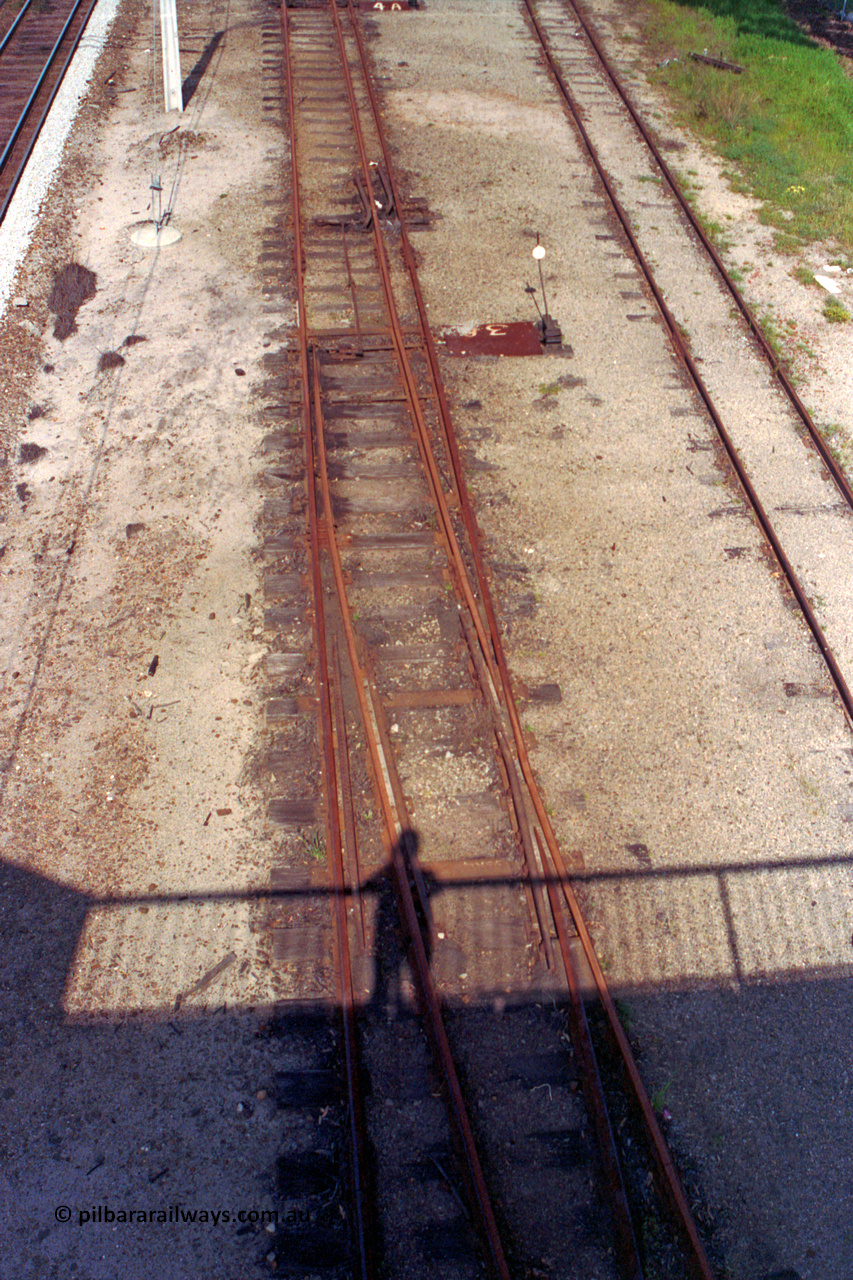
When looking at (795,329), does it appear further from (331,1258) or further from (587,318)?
(331,1258)

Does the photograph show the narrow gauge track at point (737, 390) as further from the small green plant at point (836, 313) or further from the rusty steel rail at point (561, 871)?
the rusty steel rail at point (561, 871)

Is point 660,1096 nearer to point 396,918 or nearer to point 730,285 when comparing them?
point 396,918

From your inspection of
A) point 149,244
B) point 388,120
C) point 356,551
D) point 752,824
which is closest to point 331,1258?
point 752,824

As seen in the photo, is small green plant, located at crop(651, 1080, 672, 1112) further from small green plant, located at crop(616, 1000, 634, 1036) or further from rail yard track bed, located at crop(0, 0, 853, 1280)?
small green plant, located at crop(616, 1000, 634, 1036)

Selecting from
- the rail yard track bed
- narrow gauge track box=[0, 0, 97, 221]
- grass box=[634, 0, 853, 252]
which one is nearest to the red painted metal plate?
the rail yard track bed

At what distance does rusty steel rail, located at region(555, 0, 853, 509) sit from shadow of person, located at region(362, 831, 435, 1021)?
6448 millimetres

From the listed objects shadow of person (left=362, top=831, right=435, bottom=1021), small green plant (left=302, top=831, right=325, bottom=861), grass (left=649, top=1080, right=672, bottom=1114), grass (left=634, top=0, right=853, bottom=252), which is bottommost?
grass (left=649, top=1080, right=672, bottom=1114)

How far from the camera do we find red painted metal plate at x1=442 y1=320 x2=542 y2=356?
37.7 feet

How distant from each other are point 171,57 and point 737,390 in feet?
36.8

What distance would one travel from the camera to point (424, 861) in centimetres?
701

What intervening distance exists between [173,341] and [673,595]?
711cm

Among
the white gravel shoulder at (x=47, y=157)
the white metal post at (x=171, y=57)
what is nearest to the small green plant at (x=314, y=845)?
the white gravel shoulder at (x=47, y=157)

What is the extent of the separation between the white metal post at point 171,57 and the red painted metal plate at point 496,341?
7881 millimetres

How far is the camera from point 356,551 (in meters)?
9.23
